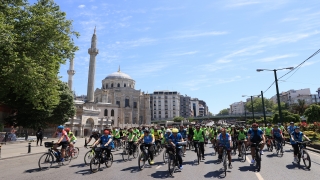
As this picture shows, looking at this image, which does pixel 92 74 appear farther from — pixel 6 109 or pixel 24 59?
pixel 24 59

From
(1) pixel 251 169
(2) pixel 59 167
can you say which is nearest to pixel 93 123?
(2) pixel 59 167

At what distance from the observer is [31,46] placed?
16422 millimetres

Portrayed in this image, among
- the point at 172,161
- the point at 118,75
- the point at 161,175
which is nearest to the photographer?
the point at 161,175

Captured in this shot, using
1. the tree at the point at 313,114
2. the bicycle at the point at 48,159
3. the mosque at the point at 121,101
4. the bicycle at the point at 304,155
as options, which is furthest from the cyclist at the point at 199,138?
the mosque at the point at 121,101

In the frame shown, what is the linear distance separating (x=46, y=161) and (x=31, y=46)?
9961mm

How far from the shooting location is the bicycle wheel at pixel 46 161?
31.6 feet

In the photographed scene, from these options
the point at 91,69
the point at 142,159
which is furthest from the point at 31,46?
the point at 91,69

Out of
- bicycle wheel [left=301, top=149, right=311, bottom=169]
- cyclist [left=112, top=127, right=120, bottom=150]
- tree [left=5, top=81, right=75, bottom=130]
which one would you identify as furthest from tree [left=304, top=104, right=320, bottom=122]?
tree [left=5, top=81, right=75, bottom=130]

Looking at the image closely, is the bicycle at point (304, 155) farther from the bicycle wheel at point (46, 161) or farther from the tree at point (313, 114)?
the tree at point (313, 114)

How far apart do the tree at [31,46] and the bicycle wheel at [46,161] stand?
7.27 m

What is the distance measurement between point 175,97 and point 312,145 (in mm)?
124383

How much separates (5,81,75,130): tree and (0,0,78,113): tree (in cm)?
631

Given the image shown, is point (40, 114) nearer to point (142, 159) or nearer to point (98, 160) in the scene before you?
point (98, 160)

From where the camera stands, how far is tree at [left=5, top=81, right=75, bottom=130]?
28484 mm
